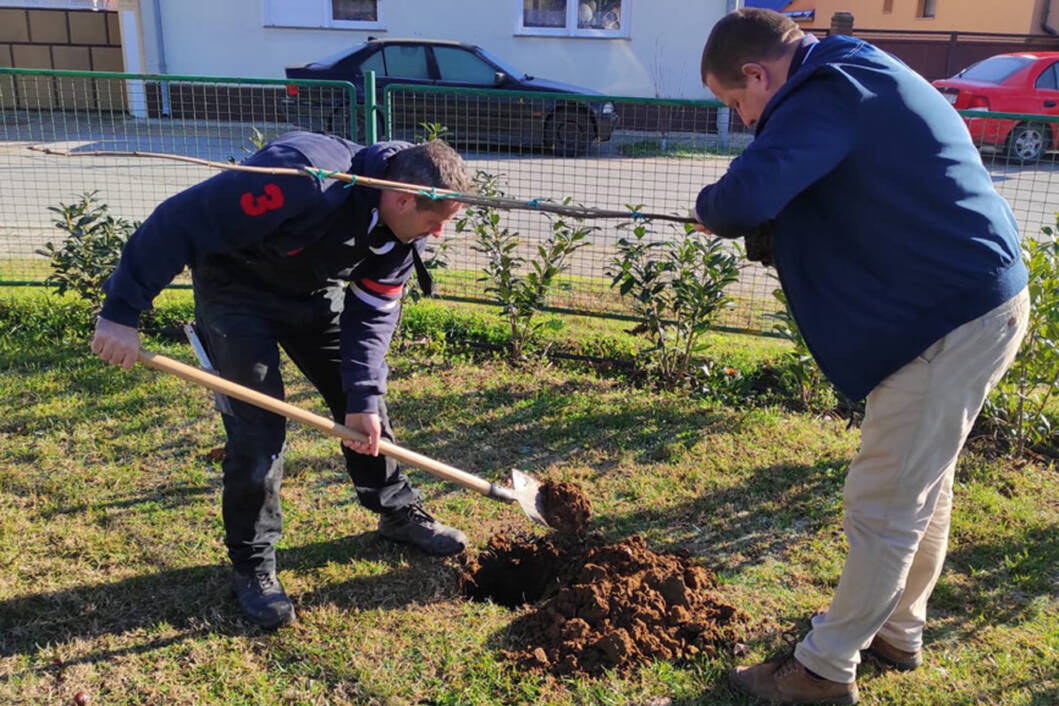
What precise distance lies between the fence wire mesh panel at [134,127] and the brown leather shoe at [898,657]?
4384 mm

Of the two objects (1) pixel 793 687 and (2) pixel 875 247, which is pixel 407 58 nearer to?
(2) pixel 875 247

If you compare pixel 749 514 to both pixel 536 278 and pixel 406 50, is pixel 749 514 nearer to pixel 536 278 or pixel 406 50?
pixel 536 278

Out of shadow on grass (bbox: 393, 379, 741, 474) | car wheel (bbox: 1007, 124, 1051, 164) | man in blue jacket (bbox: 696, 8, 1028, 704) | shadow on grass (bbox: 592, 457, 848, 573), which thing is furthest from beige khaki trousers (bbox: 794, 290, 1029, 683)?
car wheel (bbox: 1007, 124, 1051, 164)

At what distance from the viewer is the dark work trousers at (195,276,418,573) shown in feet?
9.93

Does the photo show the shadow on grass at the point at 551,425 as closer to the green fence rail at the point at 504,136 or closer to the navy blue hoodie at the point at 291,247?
the green fence rail at the point at 504,136

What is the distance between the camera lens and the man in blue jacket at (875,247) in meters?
2.27

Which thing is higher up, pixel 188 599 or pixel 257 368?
pixel 257 368

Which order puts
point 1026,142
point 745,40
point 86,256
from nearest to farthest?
1. point 745,40
2. point 86,256
3. point 1026,142

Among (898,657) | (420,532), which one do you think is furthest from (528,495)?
(898,657)

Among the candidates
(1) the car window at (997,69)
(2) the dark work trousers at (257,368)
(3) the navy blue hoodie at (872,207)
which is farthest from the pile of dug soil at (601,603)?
(1) the car window at (997,69)

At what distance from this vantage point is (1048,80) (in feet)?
45.2

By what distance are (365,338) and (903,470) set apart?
1.75 m

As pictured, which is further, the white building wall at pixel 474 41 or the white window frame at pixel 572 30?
the white window frame at pixel 572 30

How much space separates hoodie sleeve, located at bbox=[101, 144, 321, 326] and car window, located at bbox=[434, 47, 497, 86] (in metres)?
11.7
